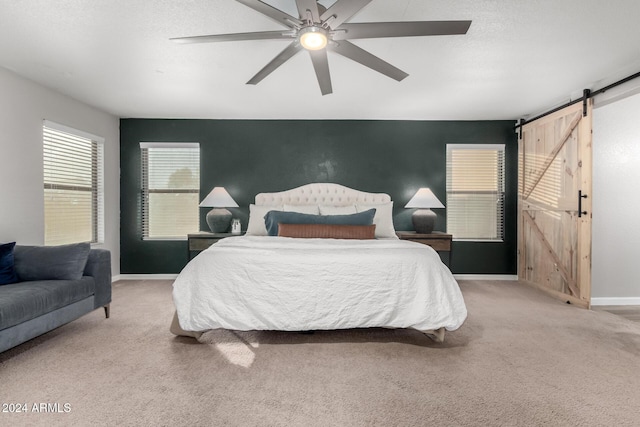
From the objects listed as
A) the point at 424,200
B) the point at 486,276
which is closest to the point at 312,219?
the point at 424,200

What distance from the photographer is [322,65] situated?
254cm

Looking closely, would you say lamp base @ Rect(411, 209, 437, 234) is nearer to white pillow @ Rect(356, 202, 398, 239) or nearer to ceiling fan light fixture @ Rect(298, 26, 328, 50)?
white pillow @ Rect(356, 202, 398, 239)

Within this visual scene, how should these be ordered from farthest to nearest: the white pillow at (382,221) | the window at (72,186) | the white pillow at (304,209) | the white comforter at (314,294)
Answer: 1. the white pillow at (304,209)
2. the white pillow at (382,221)
3. the window at (72,186)
4. the white comforter at (314,294)

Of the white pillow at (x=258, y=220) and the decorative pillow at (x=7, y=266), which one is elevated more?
the white pillow at (x=258, y=220)

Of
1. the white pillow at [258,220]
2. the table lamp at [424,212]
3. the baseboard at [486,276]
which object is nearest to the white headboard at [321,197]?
the white pillow at [258,220]

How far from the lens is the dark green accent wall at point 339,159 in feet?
17.5

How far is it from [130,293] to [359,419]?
3.76 meters

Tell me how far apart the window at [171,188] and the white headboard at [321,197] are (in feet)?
3.62

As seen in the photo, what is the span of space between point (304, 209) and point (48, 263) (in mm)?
2853

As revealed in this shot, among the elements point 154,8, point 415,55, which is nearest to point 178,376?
point 154,8

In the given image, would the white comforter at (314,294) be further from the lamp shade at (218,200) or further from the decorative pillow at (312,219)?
the lamp shade at (218,200)

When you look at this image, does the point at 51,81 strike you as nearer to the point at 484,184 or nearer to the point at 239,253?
the point at 239,253

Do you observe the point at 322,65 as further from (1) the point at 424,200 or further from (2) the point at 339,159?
(1) the point at 424,200

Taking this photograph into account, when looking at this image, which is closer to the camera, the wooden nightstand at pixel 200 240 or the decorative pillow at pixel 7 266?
the decorative pillow at pixel 7 266
